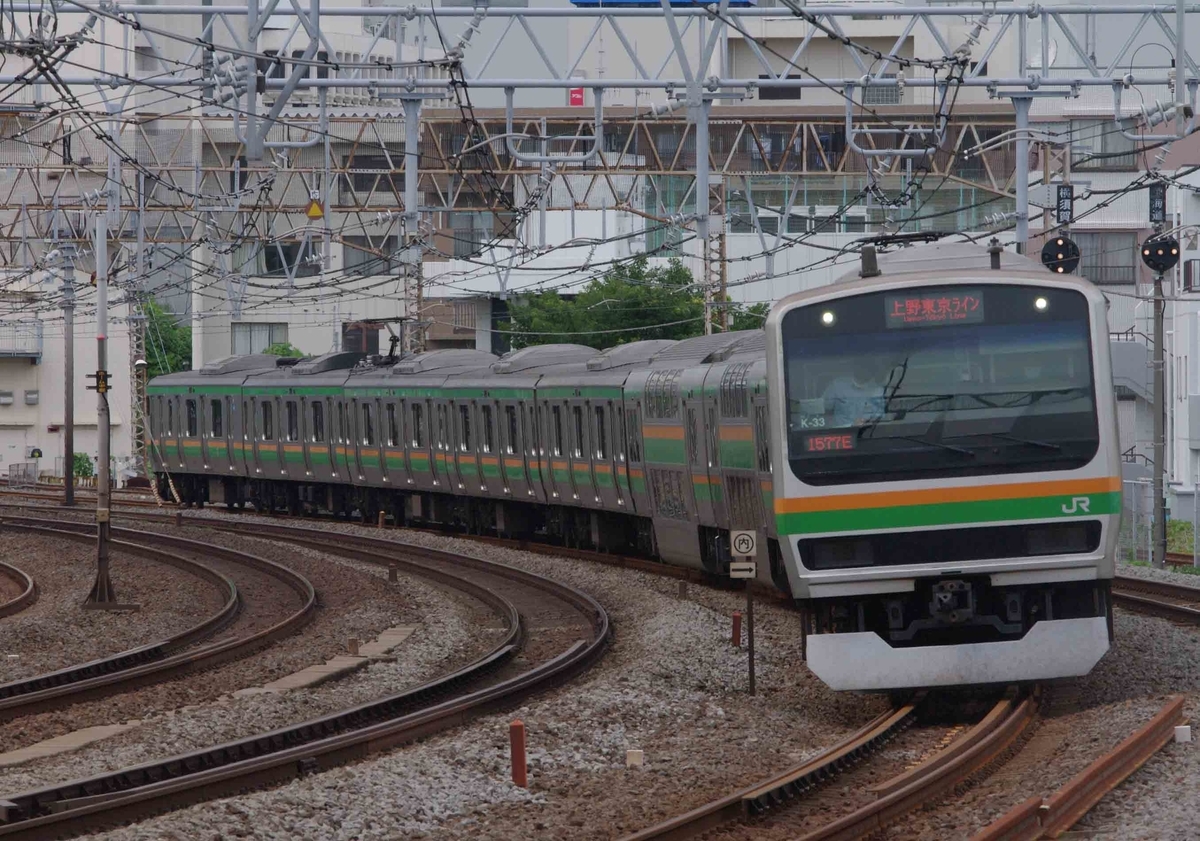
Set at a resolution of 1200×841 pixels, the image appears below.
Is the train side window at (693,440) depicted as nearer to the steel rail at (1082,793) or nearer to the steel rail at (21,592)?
the steel rail at (21,592)

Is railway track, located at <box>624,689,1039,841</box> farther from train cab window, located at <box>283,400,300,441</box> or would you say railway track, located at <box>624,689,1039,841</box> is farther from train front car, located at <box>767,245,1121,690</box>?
train cab window, located at <box>283,400,300,441</box>

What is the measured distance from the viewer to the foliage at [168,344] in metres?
66.1

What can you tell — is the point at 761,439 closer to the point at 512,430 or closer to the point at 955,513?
the point at 955,513

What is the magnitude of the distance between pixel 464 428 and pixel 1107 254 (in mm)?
29776

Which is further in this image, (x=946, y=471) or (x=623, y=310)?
(x=623, y=310)

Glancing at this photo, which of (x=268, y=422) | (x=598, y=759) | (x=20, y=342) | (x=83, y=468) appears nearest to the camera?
(x=598, y=759)

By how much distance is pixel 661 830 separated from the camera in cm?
829

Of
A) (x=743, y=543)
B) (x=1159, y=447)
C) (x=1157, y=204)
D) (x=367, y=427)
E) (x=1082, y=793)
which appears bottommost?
(x=1082, y=793)

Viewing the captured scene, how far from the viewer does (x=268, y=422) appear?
3588 centimetres

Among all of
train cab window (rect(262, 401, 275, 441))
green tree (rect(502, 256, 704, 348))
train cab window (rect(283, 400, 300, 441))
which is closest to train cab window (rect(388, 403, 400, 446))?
train cab window (rect(283, 400, 300, 441))

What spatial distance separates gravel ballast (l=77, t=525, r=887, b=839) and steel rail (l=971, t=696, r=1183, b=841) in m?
1.89

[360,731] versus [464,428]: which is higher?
[464,428]

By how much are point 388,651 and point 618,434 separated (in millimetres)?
7439

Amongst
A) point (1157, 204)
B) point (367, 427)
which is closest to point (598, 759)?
point (367, 427)
